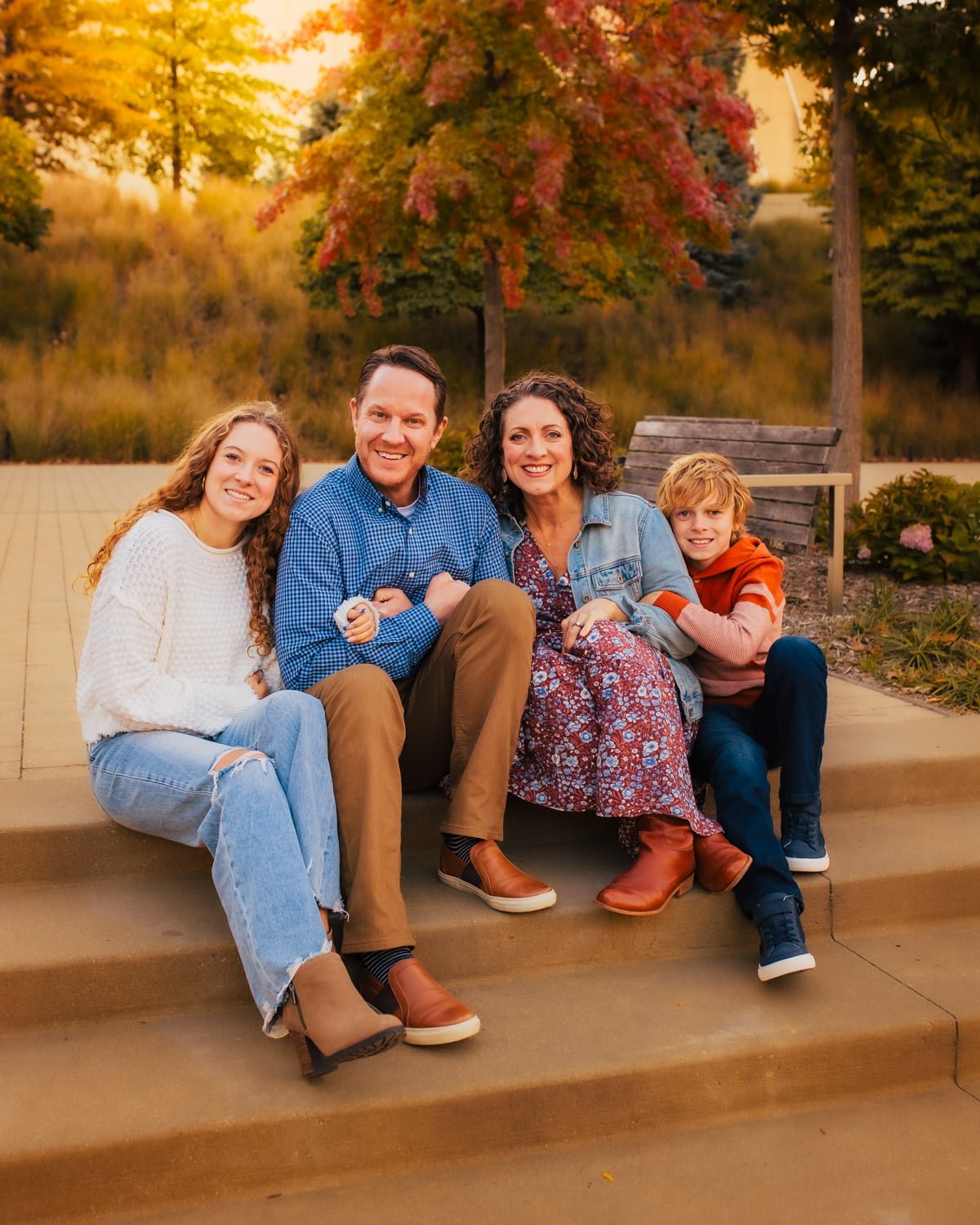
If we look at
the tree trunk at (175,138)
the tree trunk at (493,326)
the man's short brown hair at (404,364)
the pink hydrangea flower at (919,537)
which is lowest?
the pink hydrangea flower at (919,537)

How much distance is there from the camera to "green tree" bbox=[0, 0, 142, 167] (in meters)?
19.9

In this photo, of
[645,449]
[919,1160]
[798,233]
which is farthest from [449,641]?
[798,233]

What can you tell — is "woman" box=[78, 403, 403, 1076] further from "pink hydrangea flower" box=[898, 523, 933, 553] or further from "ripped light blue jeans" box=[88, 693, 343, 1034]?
"pink hydrangea flower" box=[898, 523, 933, 553]

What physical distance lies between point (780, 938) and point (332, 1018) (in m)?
1.14

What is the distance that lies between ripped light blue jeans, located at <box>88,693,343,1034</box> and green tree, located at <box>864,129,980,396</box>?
19.0m

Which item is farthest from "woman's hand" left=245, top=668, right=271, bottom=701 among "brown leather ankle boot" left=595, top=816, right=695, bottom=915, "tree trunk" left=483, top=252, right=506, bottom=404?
"tree trunk" left=483, top=252, right=506, bottom=404

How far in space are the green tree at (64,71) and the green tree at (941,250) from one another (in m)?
13.7

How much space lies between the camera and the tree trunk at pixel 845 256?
753 cm

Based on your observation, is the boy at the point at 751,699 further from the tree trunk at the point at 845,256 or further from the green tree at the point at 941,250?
the green tree at the point at 941,250

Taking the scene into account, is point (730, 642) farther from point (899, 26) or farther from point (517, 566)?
point (899, 26)

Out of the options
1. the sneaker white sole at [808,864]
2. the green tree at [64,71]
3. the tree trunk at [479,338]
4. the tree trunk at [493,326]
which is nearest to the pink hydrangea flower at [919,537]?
the sneaker white sole at [808,864]

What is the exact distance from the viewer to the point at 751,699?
3389 millimetres

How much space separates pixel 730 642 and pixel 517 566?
66 cm

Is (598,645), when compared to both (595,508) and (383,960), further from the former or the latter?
(383,960)
